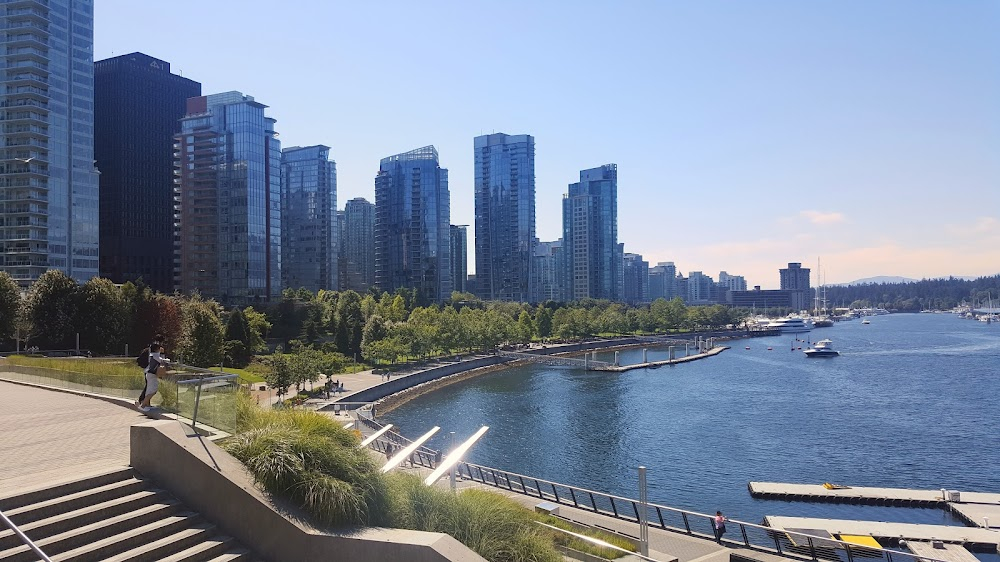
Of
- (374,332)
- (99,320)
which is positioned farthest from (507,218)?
(99,320)

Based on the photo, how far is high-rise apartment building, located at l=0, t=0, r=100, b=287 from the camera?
71.4 meters

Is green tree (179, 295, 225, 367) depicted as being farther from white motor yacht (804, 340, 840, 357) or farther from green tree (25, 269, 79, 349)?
white motor yacht (804, 340, 840, 357)

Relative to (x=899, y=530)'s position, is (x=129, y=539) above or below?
above

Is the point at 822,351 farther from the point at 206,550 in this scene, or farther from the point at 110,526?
the point at 110,526

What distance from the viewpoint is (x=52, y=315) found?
4306cm

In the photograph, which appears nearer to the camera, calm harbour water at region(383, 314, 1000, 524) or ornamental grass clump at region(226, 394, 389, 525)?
ornamental grass clump at region(226, 394, 389, 525)

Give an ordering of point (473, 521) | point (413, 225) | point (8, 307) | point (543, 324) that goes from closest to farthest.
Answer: point (473, 521), point (8, 307), point (543, 324), point (413, 225)

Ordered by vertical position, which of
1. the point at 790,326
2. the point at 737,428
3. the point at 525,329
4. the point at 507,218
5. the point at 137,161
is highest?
the point at 137,161

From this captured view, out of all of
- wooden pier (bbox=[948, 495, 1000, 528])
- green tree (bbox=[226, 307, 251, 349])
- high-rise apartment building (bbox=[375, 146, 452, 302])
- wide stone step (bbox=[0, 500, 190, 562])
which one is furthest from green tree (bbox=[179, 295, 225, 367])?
high-rise apartment building (bbox=[375, 146, 452, 302])

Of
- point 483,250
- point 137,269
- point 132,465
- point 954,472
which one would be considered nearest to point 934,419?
point 954,472

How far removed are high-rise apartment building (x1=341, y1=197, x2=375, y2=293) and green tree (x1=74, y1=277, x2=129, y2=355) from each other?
140619 millimetres

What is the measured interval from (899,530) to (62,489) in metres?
25.5

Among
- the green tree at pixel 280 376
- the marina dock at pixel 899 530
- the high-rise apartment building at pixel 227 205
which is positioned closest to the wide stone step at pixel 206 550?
the marina dock at pixel 899 530

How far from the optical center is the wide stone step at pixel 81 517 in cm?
808
